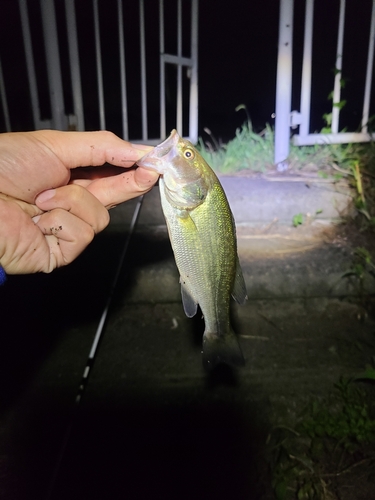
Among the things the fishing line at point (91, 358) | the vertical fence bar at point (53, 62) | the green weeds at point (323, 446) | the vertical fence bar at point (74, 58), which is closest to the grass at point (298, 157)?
the fishing line at point (91, 358)

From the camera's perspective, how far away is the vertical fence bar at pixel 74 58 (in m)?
4.80

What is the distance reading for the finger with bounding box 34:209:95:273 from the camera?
211 centimetres

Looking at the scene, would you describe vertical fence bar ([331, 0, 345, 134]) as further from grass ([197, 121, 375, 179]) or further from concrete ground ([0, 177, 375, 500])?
concrete ground ([0, 177, 375, 500])

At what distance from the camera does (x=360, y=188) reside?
170 inches

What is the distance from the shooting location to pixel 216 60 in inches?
447

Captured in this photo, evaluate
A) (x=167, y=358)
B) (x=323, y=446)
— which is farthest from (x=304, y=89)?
(x=323, y=446)

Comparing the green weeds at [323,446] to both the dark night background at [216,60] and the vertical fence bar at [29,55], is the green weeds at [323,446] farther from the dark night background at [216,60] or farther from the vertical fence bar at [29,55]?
the dark night background at [216,60]

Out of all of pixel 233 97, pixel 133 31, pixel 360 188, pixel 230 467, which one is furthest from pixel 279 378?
pixel 233 97

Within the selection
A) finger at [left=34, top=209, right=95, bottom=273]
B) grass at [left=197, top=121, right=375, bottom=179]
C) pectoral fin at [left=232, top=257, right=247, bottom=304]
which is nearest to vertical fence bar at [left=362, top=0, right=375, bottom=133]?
grass at [left=197, top=121, right=375, bottom=179]

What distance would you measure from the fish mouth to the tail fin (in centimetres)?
83

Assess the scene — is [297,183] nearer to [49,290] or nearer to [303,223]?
[303,223]

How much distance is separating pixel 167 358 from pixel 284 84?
3.10m

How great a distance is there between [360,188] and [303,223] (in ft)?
2.05

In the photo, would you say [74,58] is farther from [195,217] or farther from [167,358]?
[195,217]
